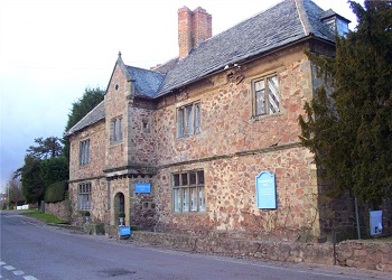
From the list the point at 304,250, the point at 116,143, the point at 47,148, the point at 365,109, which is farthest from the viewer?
the point at 47,148

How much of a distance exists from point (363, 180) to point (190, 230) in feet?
32.6

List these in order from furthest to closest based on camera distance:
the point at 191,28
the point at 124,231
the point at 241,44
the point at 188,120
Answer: the point at 191,28 → the point at 188,120 → the point at 124,231 → the point at 241,44

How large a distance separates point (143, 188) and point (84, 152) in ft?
33.6

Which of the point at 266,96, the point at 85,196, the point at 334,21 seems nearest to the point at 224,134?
the point at 266,96

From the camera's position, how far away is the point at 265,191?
14453mm

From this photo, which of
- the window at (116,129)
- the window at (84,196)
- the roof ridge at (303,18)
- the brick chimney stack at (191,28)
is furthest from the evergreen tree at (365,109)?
the window at (84,196)

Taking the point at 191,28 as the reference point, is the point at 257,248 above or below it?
below

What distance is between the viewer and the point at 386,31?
923 centimetres

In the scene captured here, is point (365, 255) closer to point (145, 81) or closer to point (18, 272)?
point (18, 272)

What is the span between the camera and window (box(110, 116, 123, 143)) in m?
21.5

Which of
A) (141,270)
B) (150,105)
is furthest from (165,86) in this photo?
(141,270)

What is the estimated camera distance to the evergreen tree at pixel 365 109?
928cm

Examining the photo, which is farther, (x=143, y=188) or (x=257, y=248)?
(x=143, y=188)

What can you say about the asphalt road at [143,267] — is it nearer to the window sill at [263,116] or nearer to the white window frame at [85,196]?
the window sill at [263,116]
